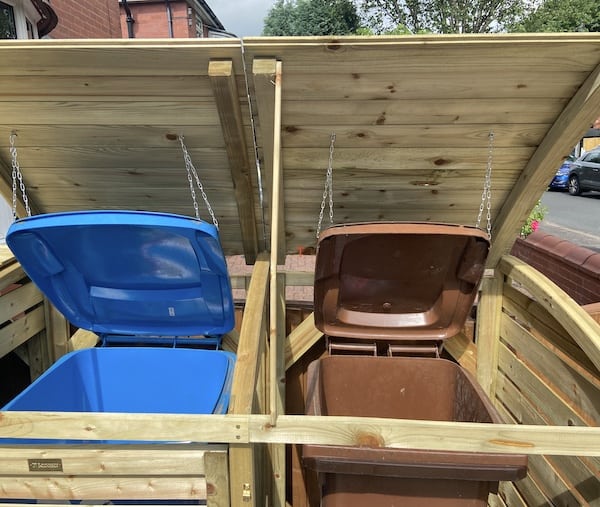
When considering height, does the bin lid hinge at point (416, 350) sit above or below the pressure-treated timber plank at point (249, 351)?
below

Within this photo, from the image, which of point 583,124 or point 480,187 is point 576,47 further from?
point 480,187

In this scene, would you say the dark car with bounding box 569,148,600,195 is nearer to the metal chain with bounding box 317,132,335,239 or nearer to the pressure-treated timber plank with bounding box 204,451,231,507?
the metal chain with bounding box 317,132,335,239

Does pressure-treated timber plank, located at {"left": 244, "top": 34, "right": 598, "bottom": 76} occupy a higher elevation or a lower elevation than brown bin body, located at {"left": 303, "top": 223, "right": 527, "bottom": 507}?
higher

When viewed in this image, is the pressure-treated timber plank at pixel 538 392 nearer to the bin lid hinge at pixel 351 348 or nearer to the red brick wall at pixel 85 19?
the bin lid hinge at pixel 351 348

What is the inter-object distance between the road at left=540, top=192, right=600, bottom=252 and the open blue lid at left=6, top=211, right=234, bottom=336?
707 cm

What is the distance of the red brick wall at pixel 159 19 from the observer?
53.5 ft

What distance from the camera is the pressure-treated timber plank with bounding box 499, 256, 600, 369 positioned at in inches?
61.6

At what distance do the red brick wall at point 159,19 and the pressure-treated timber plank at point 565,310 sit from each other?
672 inches

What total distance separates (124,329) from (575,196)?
1427cm

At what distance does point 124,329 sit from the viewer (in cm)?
222

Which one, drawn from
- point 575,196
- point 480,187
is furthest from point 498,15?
point 480,187

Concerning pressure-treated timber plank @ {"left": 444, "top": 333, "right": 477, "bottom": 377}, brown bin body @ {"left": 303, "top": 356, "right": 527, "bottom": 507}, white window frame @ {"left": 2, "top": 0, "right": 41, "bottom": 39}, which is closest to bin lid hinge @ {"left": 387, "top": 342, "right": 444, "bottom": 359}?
brown bin body @ {"left": 303, "top": 356, "right": 527, "bottom": 507}

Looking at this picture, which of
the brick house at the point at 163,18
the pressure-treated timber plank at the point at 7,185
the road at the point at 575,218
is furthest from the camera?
the brick house at the point at 163,18

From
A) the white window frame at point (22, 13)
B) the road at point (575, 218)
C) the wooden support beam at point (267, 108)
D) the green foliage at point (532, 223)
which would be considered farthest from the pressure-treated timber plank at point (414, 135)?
the road at point (575, 218)
